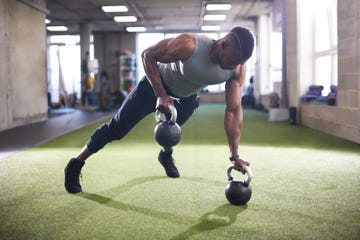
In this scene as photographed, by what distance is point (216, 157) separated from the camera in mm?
3867

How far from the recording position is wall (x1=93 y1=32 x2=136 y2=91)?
16.0m

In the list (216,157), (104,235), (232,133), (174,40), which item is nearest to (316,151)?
(216,157)

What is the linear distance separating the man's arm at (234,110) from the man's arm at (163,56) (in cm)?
33

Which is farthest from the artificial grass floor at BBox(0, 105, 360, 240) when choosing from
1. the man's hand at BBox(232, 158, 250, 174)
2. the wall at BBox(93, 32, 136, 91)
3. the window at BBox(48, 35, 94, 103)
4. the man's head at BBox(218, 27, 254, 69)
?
the window at BBox(48, 35, 94, 103)

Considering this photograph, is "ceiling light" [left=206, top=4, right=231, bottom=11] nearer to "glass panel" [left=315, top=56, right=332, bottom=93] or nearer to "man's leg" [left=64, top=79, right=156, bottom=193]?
"glass panel" [left=315, top=56, right=332, bottom=93]

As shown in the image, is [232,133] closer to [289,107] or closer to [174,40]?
[174,40]

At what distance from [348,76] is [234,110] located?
11.0 ft

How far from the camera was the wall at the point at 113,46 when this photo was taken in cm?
1597

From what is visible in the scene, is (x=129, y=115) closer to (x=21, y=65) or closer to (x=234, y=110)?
(x=234, y=110)

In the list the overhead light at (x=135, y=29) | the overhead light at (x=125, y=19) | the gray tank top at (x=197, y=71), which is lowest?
the gray tank top at (x=197, y=71)

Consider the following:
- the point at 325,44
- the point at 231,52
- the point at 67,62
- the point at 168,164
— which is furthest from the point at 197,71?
the point at 67,62

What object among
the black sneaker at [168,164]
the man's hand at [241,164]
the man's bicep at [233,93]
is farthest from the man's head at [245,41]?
the black sneaker at [168,164]

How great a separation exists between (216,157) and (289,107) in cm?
411

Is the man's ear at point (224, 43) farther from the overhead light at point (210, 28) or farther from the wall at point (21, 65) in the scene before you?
the overhead light at point (210, 28)
